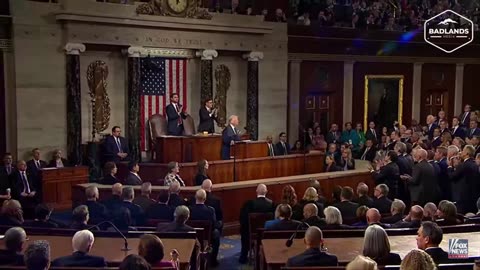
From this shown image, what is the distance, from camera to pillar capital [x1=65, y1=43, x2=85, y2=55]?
598 inches

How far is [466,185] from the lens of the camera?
11.3 metres

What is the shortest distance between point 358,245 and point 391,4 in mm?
17051

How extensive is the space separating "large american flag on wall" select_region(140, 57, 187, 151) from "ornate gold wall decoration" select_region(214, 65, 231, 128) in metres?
1.18

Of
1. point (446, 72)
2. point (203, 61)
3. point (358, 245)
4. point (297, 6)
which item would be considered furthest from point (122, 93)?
point (446, 72)

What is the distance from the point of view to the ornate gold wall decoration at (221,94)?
18719 mm

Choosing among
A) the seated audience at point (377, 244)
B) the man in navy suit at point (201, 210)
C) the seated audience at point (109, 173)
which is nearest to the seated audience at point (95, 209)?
the man in navy suit at point (201, 210)

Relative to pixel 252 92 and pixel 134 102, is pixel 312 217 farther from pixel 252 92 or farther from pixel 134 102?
pixel 252 92

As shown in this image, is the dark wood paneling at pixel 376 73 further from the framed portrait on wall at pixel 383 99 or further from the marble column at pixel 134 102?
the marble column at pixel 134 102

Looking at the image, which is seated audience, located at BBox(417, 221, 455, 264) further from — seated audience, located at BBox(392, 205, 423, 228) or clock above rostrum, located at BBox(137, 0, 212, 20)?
clock above rostrum, located at BBox(137, 0, 212, 20)

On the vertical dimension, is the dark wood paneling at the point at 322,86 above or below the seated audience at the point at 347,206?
above

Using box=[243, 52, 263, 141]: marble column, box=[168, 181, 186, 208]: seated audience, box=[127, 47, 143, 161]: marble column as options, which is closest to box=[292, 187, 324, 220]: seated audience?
box=[168, 181, 186, 208]: seated audience

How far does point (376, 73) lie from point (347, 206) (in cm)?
1339

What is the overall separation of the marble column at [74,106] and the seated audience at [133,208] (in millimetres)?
6219

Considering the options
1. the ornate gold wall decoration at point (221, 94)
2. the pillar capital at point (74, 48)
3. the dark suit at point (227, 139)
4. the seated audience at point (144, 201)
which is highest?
the pillar capital at point (74, 48)
